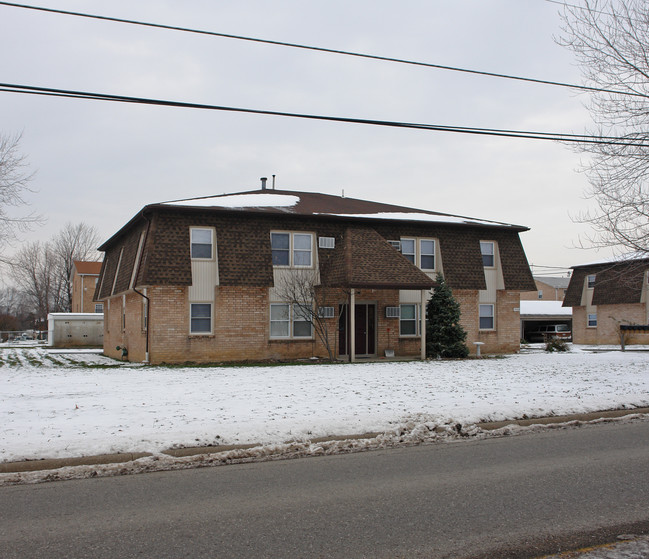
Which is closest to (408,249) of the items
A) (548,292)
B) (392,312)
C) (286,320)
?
(392,312)

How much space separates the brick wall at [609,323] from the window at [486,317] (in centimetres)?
1443

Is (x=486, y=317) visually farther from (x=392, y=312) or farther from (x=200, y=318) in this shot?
(x=200, y=318)

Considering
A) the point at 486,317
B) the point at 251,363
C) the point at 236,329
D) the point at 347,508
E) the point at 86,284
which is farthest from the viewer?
the point at 86,284

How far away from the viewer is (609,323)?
133 ft

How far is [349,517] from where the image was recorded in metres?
5.41

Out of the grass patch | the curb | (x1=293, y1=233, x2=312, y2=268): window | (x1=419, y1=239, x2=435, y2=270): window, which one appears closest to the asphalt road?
the curb

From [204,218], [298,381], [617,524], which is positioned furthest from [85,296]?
[617,524]

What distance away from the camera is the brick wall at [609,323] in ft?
126

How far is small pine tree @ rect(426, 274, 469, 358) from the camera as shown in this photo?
923 inches

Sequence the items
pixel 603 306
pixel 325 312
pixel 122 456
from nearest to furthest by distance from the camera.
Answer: pixel 122 456, pixel 325 312, pixel 603 306

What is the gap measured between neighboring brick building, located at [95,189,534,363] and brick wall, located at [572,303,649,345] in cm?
1567

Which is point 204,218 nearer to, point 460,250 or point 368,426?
point 460,250

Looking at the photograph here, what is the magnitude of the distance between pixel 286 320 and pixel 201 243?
4245mm

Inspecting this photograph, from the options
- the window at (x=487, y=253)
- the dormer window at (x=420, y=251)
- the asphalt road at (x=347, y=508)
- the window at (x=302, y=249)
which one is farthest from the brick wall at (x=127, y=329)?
the asphalt road at (x=347, y=508)
